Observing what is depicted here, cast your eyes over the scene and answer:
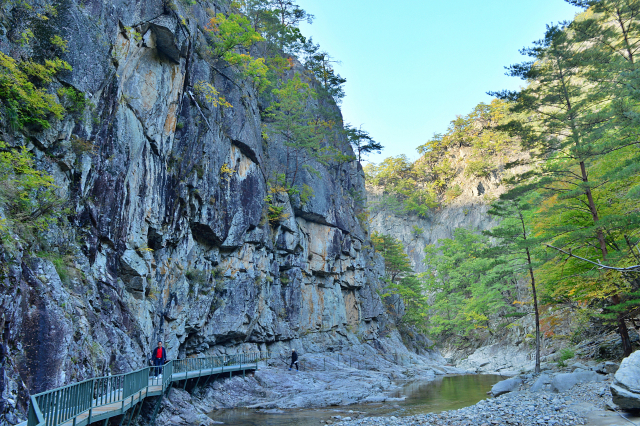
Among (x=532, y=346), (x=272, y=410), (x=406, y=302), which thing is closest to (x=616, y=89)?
(x=272, y=410)

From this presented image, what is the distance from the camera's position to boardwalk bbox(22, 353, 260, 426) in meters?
6.07

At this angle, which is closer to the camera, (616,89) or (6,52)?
(6,52)

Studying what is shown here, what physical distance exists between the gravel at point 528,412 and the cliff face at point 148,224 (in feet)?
28.6

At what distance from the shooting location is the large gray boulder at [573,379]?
14078 millimetres

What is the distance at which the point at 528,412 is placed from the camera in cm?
1126

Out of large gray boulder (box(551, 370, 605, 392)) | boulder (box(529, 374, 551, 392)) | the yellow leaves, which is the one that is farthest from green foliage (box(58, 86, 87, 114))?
boulder (box(529, 374, 551, 392))

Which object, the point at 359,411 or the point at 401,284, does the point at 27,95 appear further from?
the point at 401,284

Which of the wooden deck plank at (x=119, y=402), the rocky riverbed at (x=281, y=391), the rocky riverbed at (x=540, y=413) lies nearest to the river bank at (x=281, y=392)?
the rocky riverbed at (x=281, y=391)

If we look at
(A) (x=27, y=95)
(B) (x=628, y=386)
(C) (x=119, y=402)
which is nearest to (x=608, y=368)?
(B) (x=628, y=386)

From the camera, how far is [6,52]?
34.9ft

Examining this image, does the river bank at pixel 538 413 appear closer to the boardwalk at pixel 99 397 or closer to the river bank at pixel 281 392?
the river bank at pixel 281 392

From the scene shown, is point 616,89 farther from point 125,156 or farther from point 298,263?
point 298,263

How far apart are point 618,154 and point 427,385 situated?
1663 centimetres

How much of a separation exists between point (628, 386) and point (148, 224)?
53.4ft
